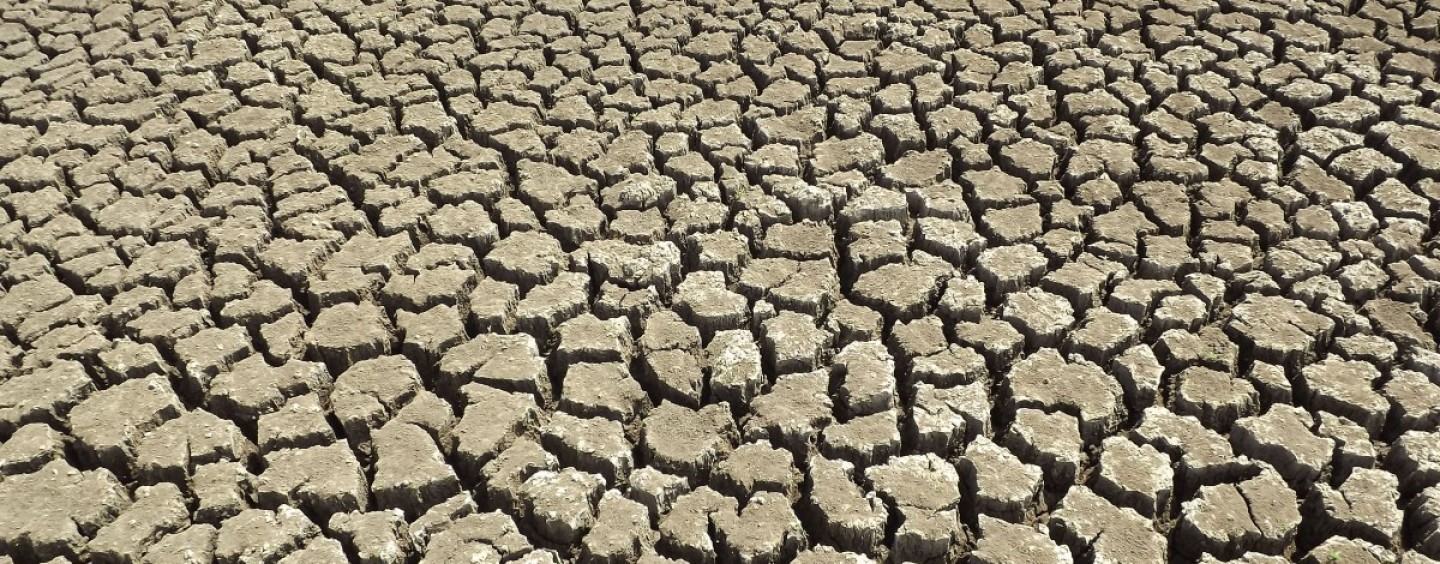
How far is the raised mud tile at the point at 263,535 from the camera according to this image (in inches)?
83.8

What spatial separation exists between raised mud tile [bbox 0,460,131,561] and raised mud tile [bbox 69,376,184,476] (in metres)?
0.06

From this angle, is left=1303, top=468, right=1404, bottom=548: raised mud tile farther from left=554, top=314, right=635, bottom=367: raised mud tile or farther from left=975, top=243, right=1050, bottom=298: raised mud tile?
left=554, top=314, right=635, bottom=367: raised mud tile

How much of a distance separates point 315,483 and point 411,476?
20 cm

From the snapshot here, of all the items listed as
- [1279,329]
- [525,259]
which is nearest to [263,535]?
[525,259]

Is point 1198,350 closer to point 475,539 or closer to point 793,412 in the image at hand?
point 793,412

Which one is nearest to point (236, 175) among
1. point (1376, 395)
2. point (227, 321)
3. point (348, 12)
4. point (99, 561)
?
point (227, 321)

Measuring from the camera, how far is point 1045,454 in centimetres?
231

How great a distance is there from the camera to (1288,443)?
230 centimetres

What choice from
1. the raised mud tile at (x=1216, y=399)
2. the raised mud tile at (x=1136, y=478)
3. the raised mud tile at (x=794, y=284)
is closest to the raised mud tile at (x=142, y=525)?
the raised mud tile at (x=794, y=284)

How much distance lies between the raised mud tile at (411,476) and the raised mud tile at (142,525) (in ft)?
0.57

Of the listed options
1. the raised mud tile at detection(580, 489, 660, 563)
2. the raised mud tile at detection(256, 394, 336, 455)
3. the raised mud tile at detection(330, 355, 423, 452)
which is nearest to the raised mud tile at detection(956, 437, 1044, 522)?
the raised mud tile at detection(580, 489, 660, 563)

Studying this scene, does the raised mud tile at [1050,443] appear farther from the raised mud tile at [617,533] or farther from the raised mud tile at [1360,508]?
the raised mud tile at [617,533]

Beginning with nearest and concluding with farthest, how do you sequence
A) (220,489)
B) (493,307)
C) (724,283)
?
(220,489) → (493,307) → (724,283)

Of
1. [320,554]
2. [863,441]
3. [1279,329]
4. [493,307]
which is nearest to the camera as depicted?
[320,554]
